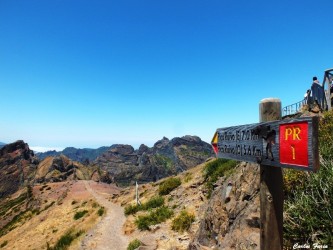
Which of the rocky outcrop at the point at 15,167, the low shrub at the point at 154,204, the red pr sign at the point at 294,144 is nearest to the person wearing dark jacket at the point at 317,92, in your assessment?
the red pr sign at the point at 294,144

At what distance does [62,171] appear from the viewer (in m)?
118

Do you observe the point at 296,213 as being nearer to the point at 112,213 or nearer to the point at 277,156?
the point at 277,156

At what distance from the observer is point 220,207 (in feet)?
35.7

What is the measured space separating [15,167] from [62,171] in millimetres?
45911

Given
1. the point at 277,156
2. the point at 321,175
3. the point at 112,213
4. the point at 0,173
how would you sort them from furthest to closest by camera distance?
the point at 0,173 < the point at 112,213 < the point at 321,175 < the point at 277,156

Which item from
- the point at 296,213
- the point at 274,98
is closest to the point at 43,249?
the point at 296,213

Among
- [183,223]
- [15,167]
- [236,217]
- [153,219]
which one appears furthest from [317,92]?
[15,167]

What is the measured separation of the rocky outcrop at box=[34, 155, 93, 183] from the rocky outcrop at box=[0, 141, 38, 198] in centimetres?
1723

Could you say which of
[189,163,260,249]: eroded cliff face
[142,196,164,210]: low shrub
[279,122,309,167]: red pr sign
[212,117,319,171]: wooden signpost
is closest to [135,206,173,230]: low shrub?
[142,196,164,210]: low shrub

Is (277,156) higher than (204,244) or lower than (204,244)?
higher

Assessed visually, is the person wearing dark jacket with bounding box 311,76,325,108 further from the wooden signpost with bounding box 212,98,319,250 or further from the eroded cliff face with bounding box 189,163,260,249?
the wooden signpost with bounding box 212,98,319,250

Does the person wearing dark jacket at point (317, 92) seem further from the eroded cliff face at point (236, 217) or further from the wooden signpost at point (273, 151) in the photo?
the wooden signpost at point (273, 151)

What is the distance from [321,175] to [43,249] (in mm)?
24124

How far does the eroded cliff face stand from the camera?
7241mm
